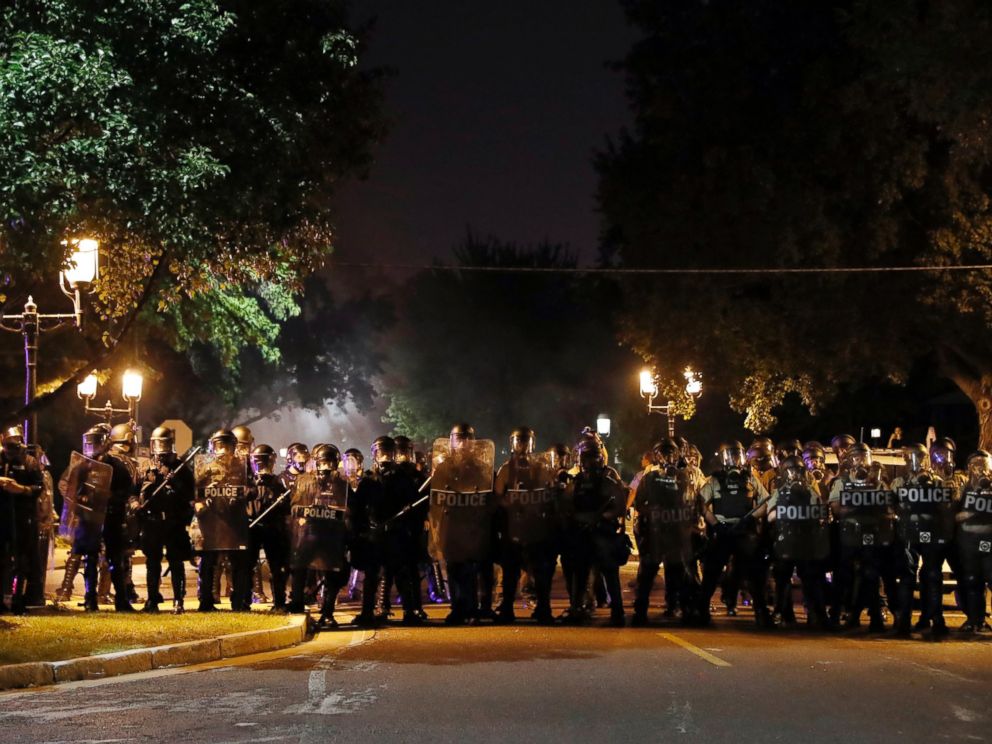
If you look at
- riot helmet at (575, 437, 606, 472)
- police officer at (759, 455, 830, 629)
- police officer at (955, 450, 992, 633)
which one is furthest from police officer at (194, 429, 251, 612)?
police officer at (955, 450, 992, 633)

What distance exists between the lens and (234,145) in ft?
48.5

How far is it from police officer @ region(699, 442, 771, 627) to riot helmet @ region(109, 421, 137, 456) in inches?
269

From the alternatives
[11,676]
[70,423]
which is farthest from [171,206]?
[70,423]

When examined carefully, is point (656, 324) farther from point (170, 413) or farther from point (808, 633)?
point (170, 413)

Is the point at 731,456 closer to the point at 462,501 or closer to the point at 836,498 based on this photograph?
the point at 836,498

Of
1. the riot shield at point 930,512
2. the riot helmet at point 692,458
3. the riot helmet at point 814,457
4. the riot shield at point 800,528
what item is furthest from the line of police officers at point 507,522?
the riot helmet at point 692,458

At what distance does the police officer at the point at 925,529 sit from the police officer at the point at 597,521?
2.98m

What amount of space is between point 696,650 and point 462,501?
3.99m

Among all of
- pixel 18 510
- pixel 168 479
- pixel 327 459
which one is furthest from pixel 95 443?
pixel 327 459

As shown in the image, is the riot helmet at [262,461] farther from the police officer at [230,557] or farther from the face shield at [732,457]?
the face shield at [732,457]

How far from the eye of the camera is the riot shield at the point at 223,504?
1644 cm

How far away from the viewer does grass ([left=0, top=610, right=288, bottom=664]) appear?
12.5 metres

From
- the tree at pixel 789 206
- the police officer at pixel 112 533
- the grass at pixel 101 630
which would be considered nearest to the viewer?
the grass at pixel 101 630

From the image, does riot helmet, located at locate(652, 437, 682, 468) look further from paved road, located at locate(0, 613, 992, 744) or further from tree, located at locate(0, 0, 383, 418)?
tree, located at locate(0, 0, 383, 418)
